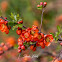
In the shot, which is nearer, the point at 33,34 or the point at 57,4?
the point at 33,34

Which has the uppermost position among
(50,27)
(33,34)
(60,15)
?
(33,34)

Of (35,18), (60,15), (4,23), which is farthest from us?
(60,15)

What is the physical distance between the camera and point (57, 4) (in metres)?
3.03

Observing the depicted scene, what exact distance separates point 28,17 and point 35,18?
0.55 feet

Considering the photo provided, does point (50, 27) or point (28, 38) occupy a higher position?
point (28, 38)

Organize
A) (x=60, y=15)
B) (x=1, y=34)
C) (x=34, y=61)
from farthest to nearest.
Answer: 1. (x=60, y=15)
2. (x=34, y=61)
3. (x=1, y=34)

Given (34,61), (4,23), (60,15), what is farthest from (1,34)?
(60,15)

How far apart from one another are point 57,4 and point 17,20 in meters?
2.44

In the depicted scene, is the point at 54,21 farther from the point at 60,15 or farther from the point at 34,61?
the point at 34,61

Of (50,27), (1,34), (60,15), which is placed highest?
(1,34)

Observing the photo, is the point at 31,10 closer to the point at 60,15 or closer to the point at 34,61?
the point at 60,15

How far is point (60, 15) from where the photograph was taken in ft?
9.57

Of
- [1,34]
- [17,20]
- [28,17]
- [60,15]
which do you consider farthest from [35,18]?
[17,20]

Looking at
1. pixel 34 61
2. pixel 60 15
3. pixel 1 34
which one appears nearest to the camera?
pixel 1 34
